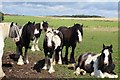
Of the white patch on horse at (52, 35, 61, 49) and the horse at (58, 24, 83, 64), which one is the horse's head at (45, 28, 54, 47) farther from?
the horse at (58, 24, 83, 64)

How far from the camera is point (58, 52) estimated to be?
16031 mm

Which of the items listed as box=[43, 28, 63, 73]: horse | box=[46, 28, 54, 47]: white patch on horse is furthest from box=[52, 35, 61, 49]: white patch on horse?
box=[46, 28, 54, 47]: white patch on horse

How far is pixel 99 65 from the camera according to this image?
13484 millimetres

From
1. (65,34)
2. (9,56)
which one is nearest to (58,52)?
(65,34)

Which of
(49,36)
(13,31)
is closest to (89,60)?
(49,36)

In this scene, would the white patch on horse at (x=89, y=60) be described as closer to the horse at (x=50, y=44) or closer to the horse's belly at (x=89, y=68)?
the horse's belly at (x=89, y=68)

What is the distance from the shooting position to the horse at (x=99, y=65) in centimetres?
1284

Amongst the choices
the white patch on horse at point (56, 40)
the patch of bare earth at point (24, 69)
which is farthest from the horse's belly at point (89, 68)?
the patch of bare earth at point (24, 69)

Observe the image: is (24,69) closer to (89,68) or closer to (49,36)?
(49,36)

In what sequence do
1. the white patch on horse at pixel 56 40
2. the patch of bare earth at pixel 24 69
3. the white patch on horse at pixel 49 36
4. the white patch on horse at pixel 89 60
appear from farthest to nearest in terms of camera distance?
the white patch on horse at pixel 56 40 < the white patch on horse at pixel 89 60 < the white patch on horse at pixel 49 36 < the patch of bare earth at pixel 24 69

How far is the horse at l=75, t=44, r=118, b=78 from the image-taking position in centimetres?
1284

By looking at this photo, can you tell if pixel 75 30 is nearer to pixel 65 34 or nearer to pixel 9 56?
pixel 65 34

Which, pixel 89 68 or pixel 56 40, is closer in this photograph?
pixel 89 68

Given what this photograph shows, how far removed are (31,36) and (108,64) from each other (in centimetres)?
396
